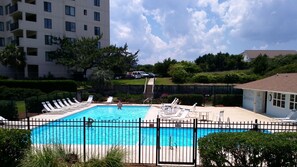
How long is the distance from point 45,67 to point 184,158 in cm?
3906

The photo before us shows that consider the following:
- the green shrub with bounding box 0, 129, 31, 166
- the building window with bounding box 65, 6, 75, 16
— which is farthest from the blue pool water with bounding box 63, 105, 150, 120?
the building window with bounding box 65, 6, 75, 16

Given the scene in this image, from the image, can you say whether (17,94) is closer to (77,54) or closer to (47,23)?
(77,54)

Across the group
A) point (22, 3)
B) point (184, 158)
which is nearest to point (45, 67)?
→ point (22, 3)

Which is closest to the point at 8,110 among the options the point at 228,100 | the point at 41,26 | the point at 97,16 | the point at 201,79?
the point at 228,100

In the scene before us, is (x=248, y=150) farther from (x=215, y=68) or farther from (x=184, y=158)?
(x=215, y=68)

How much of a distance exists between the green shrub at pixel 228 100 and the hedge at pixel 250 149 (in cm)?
2234

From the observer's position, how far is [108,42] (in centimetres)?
5131

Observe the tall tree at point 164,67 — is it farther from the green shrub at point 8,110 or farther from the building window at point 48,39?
the green shrub at point 8,110

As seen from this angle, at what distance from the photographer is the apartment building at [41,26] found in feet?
133

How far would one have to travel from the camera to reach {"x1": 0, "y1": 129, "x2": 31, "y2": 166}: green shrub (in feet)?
24.0

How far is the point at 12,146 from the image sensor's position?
737 centimetres

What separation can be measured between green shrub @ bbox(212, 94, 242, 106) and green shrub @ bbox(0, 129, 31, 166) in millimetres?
24821

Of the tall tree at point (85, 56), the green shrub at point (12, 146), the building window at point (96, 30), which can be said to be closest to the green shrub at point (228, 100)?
the tall tree at point (85, 56)

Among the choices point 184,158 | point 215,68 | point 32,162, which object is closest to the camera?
point 32,162
